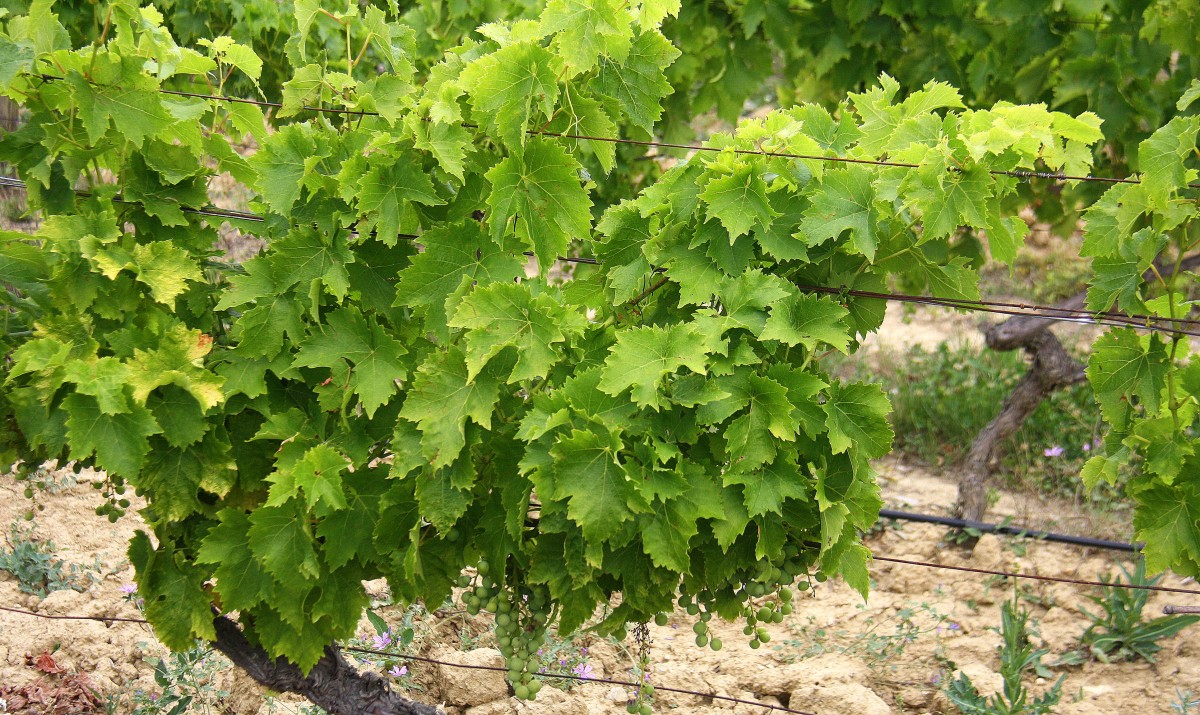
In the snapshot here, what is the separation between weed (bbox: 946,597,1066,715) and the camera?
3107 mm

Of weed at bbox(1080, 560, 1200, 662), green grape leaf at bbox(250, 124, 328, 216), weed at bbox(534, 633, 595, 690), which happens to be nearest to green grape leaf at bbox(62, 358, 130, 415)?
green grape leaf at bbox(250, 124, 328, 216)

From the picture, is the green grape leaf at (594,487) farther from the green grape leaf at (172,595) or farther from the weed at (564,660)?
the weed at (564,660)

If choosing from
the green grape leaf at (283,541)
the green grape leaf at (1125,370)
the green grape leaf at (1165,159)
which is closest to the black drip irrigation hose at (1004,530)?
the green grape leaf at (1125,370)

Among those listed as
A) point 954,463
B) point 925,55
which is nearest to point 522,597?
point 925,55

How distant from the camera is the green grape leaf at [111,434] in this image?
186cm

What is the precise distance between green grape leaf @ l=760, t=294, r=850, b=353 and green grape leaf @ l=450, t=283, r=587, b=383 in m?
0.34

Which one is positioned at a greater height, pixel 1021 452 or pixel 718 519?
pixel 718 519

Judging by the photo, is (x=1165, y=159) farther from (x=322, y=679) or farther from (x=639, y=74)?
(x=322, y=679)

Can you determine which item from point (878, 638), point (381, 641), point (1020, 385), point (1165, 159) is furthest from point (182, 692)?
point (1020, 385)

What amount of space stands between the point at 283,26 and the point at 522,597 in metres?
3.68

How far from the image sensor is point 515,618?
2121mm

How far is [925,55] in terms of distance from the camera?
4652 millimetres

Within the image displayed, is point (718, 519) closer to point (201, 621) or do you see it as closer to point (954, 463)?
point (201, 621)

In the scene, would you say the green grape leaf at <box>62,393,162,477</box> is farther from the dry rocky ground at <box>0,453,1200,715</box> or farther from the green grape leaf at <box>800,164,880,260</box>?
the dry rocky ground at <box>0,453,1200,715</box>
